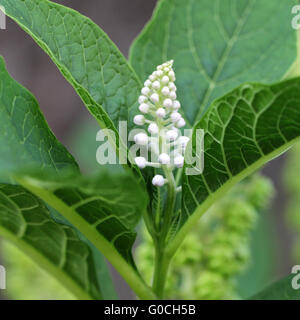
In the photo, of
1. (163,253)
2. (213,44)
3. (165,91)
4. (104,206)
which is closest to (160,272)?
(163,253)

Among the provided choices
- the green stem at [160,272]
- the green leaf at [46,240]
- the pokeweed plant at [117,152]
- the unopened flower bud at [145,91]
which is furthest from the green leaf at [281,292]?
the unopened flower bud at [145,91]

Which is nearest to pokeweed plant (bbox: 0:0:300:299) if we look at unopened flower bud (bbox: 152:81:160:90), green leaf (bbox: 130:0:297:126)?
unopened flower bud (bbox: 152:81:160:90)

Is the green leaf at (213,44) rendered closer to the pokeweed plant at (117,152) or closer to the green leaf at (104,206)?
the pokeweed plant at (117,152)

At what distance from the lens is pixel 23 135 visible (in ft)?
2.45

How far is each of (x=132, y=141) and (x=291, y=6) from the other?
46 cm

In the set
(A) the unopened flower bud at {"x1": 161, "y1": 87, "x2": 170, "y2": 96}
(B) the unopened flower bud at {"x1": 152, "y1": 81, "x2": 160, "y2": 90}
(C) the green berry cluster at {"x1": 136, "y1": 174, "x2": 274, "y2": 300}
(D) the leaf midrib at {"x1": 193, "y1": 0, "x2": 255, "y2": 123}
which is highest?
(D) the leaf midrib at {"x1": 193, "y1": 0, "x2": 255, "y2": 123}

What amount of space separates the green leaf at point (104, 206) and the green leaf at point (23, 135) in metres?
0.09

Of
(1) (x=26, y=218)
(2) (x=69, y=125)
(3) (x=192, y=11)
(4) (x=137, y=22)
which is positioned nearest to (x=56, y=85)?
(2) (x=69, y=125)

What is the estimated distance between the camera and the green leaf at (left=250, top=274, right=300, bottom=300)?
2.58ft

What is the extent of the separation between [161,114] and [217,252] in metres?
0.44

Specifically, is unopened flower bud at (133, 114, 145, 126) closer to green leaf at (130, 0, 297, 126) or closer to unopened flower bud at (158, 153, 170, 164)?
unopened flower bud at (158, 153, 170, 164)

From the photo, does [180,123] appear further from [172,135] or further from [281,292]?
[281,292]

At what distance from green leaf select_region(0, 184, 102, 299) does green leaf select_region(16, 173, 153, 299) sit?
56 millimetres
